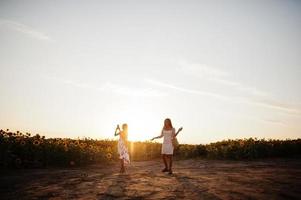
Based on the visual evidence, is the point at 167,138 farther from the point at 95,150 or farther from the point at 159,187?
the point at 95,150

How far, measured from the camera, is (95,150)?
19.0m

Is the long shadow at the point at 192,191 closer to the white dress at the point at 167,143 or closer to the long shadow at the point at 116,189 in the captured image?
the long shadow at the point at 116,189

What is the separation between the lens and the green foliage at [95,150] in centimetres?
1505

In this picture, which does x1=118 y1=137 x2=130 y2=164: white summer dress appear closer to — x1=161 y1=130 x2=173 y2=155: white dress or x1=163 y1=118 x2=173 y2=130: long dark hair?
x1=161 y1=130 x2=173 y2=155: white dress

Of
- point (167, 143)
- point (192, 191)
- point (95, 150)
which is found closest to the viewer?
point (192, 191)

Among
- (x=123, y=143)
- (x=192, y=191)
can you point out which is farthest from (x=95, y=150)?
(x=192, y=191)

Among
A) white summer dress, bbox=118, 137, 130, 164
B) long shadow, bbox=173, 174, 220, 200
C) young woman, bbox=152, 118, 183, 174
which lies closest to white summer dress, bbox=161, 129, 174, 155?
young woman, bbox=152, 118, 183, 174

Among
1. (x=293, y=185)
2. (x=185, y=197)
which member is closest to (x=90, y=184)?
(x=185, y=197)

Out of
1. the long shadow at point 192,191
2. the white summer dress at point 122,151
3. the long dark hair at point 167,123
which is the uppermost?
the long dark hair at point 167,123

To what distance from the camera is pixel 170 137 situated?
12.3m

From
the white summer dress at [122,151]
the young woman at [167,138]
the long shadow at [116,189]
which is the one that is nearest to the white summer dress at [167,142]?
the young woman at [167,138]

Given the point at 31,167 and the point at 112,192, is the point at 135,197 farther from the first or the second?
the point at 31,167

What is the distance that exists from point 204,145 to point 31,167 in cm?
1220

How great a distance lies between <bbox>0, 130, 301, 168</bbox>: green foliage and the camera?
15.1 metres
